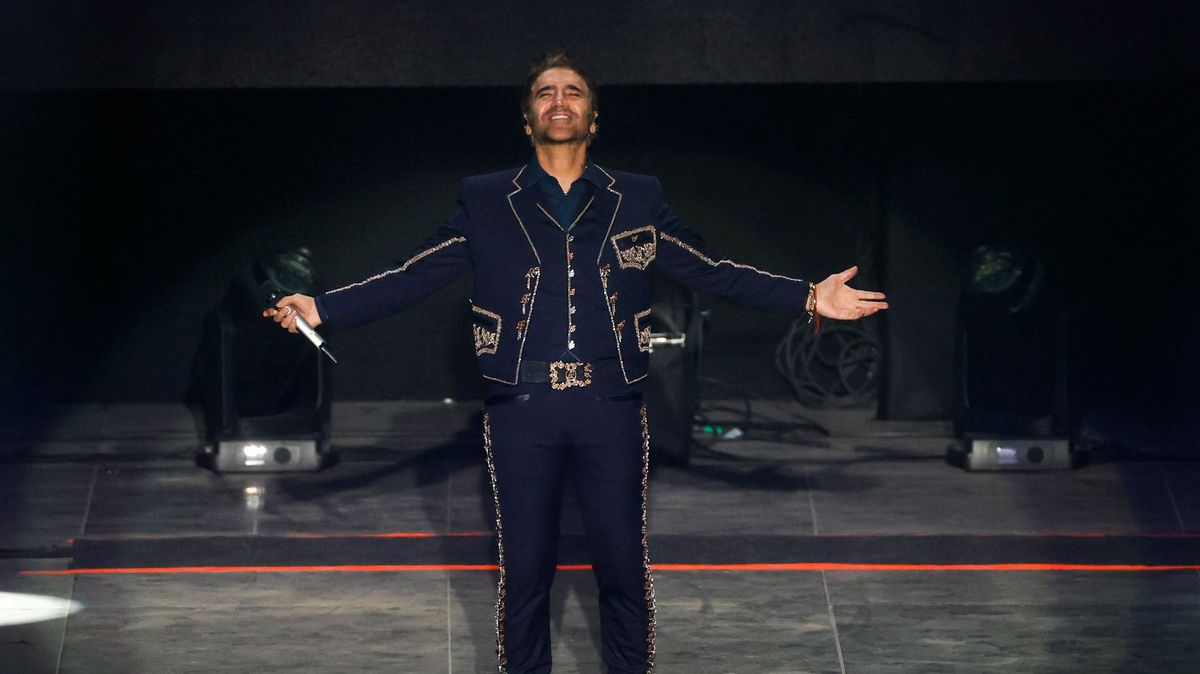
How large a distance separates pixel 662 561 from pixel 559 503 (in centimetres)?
224

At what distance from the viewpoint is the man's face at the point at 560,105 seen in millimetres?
3875

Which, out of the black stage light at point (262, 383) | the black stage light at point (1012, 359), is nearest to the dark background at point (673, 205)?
the black stage light at point (1012, 359)

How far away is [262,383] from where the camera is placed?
753 centimetres

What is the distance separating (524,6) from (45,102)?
3.11m

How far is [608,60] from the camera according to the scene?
698cm

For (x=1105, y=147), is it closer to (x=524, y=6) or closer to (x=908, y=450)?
(x=908, y=450)

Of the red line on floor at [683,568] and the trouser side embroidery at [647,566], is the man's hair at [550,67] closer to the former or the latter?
the trouser side embroidery at [647,566]

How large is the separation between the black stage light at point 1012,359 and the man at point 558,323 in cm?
353

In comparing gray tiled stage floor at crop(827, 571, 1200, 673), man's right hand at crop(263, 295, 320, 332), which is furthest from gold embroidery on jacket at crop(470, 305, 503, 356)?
gray tiled stage floor at crop(827, 571, 1200, 673)

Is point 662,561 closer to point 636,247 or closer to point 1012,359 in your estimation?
point 1012,359

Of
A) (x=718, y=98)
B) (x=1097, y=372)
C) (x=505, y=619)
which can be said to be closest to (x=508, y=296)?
(x=505, y=619)

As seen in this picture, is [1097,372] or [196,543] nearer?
[196,543]

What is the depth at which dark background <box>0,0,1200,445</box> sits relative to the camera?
343 inches

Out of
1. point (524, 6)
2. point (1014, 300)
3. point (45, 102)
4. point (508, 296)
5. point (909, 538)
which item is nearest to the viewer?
point (508, 296)
